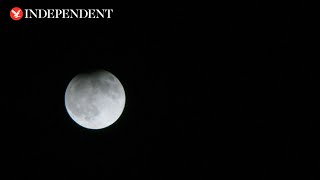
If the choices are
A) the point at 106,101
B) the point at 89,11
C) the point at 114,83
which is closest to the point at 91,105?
the point at 106,101

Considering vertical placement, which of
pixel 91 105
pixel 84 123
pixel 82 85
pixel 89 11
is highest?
pixel 89 11

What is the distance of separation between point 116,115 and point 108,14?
2702 mm

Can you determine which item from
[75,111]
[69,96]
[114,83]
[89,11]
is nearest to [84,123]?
[75,111]

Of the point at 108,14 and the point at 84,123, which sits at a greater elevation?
the point at 108,14

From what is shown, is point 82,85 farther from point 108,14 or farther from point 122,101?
point 108,14

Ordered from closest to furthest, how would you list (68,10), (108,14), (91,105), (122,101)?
(91,105) → (122,101) → (68,10) → (108,14)

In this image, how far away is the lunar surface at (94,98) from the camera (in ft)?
16.6

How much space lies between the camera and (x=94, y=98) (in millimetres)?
5027

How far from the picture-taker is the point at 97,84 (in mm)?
5129

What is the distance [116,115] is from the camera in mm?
5336

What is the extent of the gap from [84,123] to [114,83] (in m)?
1.05

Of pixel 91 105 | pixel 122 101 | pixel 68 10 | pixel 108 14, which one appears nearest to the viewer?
pixel 91 105

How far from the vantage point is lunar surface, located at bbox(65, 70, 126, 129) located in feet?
16.6

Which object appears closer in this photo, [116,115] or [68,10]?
[116,115]
